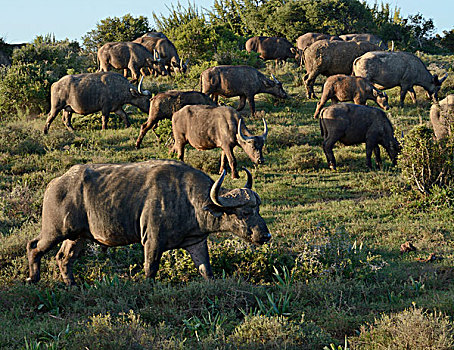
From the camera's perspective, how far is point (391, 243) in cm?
796

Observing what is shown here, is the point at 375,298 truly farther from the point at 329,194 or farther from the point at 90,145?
the point at 90,145

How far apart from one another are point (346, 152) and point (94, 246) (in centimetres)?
813

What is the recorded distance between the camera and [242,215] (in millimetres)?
6129

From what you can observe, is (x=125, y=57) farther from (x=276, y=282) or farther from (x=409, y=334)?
(x=409, y=334)

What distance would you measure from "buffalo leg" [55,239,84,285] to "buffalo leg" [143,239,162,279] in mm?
1148

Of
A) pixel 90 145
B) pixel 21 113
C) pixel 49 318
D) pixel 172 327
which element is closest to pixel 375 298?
pixel 172 327

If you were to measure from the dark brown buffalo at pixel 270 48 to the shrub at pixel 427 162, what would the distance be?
2077 cm

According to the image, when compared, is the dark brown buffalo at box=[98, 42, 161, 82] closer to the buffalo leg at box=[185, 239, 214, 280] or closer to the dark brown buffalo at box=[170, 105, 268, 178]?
the dark brown buffalo at box=[170, 105, 268, 178]

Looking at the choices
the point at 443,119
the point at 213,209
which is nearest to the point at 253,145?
the point at 443,119

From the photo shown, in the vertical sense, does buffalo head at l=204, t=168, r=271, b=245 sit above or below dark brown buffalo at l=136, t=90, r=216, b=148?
below

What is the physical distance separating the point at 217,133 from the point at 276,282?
20.6ft

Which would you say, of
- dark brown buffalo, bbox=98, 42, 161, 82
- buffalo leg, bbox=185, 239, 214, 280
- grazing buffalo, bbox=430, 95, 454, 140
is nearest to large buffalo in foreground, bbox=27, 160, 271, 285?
buffalo leg, bbox=185, 239, 214, 280

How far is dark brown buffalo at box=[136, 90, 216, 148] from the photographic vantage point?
1447cm

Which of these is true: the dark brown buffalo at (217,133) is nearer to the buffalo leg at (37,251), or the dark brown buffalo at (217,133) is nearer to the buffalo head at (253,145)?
the buffalo head at (253,145)
